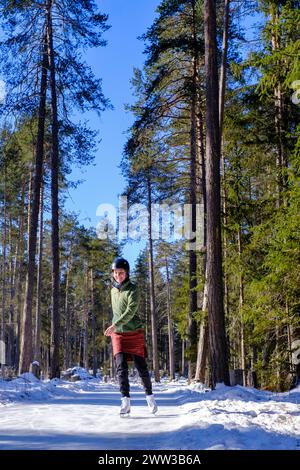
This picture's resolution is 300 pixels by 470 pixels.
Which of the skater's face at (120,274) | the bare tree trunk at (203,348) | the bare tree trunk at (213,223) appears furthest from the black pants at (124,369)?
the bare tree trunk at (203,348)

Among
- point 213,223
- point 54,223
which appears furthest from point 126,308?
point 54,223

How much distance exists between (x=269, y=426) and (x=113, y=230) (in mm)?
38640

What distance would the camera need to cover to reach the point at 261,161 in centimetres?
1647

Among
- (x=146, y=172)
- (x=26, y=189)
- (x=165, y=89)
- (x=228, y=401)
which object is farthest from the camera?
(x=26, y=189)

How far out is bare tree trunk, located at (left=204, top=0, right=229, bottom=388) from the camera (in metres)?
9.37

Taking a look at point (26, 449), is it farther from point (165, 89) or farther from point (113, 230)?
point (113, 230)

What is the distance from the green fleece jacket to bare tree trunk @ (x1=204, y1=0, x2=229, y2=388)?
133 inches

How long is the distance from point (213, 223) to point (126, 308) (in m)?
4.09

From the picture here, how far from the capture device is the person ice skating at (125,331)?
20.5 feet

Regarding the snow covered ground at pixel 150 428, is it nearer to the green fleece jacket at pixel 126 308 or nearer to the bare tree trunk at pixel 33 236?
the green fleece jacket at pixel 126 308

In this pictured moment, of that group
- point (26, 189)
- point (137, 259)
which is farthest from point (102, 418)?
point (137, 259)

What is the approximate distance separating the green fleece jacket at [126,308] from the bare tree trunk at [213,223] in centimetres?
339

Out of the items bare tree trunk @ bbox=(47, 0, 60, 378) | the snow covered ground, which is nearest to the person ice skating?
the snow covered ground

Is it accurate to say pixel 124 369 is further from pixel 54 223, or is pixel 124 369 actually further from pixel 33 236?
pixel 54 223
